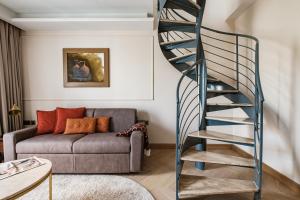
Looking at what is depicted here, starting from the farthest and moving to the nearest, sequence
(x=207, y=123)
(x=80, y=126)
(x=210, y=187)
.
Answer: (x=80, y=126)
(x=207, y=123)
(x=210, y=187)

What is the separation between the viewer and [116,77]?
3.90 meters

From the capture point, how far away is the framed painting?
3854 mm

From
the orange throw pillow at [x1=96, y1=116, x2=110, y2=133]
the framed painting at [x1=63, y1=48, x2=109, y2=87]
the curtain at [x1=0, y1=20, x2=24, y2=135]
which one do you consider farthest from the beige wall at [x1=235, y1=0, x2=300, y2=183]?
the curtain at [x1=0, y1=20, x2=24, y2=135]

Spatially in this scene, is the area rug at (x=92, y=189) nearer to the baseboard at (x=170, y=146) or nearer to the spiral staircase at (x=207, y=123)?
the spiral staircase at (x=207, y=123)

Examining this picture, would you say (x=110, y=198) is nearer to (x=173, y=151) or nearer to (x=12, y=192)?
(x=12, y=192)

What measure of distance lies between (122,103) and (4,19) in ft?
8.30

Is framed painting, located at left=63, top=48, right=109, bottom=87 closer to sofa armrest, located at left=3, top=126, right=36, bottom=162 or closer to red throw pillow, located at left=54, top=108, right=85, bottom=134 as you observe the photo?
red throw pillow, located at left=54, top=108, right=85, bottom=134

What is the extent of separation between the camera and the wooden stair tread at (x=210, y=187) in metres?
1.99

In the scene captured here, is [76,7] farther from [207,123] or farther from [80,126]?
[207,123]

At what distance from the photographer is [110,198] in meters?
2.18

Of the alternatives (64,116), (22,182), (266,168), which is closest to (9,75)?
(64,116)

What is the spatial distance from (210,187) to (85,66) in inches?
124

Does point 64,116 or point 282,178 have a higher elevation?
point 64,116

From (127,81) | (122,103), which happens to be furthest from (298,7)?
(122,103)
